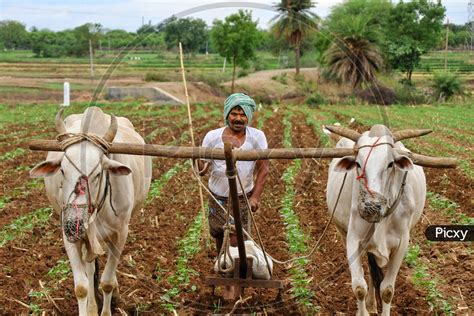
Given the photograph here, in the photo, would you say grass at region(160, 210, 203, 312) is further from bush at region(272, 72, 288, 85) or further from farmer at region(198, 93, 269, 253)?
bush at region(272, 72, 288, 85)

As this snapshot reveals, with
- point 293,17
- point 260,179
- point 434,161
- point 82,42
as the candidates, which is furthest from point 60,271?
point 82,42

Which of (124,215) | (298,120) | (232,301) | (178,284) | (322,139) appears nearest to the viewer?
(124,215)

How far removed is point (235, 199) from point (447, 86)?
3765 centimetres

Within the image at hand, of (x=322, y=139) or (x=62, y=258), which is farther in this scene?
(x=322, y=139)

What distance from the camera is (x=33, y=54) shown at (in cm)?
6272

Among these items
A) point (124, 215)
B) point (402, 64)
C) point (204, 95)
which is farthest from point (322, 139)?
point (402, 64)

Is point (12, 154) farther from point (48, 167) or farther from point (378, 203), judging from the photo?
point (378, 203)

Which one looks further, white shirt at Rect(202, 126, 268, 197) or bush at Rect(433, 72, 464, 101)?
bush at Rect(433, 72, 464, 101)

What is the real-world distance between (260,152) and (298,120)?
1966 centimetres

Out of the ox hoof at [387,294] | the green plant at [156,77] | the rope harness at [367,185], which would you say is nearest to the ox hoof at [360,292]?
the ox hoof at [387,294]

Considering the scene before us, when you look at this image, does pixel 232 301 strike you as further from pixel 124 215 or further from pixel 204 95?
pixel 204 95

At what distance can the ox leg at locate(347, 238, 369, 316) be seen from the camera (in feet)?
17.0

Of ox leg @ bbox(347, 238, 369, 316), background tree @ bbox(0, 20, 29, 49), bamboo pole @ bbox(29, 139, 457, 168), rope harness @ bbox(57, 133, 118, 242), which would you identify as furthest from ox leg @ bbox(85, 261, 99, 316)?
background tree @ bbox(0, 20, 29, 49)

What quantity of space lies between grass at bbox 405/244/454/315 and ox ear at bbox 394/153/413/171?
1499 mm
